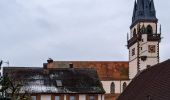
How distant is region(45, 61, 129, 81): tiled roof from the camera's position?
88.8 metres

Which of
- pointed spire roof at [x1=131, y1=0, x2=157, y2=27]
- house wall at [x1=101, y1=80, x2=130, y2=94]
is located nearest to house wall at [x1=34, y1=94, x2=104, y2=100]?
house wall at [x1=101, y1=80, x2=130, y2=94]

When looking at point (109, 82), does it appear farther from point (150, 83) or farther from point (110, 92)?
point (150, 83)

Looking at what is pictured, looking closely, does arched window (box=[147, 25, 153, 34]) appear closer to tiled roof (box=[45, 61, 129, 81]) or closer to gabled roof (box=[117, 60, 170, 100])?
tiled roof (box=[45, 61, 129, 81])

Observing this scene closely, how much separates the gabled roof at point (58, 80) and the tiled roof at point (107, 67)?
2252 centimetres

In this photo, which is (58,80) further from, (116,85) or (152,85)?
(116,85)

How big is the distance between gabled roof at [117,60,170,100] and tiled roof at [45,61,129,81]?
37.9 meters

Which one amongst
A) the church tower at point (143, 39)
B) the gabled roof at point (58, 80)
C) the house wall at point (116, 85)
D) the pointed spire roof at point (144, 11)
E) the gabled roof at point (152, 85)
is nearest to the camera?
the gabled roof at point (152, 85)

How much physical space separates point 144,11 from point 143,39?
633 cm

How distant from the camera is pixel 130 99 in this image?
46.4m

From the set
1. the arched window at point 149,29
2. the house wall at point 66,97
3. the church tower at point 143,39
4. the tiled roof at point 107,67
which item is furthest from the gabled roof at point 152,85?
the tiled roof at point 107,67

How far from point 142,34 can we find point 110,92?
11.1m

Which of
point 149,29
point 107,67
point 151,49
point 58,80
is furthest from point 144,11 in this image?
point 58,80

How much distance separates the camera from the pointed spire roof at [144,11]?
88750 millimetres

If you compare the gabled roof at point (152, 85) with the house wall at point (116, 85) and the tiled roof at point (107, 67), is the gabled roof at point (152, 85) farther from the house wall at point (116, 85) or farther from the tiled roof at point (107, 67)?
the tiled roof at point (107, 67)
